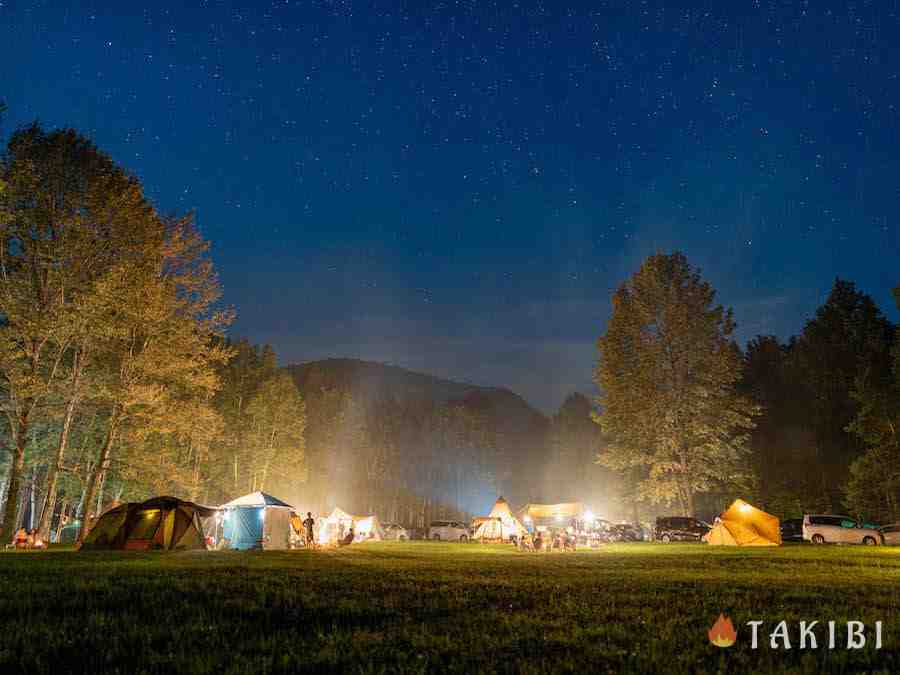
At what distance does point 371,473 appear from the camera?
9944 centimetres

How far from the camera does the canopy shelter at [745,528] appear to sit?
31844mm

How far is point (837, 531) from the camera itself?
35812 mm

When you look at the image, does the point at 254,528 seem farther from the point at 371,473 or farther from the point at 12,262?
the point at 371,473

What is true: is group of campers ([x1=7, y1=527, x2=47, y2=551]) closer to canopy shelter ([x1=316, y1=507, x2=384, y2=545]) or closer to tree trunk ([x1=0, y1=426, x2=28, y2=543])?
tree trunk ([x1=0, y1=426, x2=28, y2=543])

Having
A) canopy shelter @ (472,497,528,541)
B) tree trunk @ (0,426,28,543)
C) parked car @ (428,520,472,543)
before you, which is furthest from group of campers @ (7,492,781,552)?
parked car @ (428,520,472,543)

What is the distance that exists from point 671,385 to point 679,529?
1050cm

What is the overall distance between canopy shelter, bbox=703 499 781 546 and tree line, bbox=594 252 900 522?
448 cm

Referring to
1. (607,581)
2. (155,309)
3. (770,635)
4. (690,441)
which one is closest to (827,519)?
A: (690,441)

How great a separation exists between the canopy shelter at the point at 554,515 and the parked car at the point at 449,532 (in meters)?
6.21

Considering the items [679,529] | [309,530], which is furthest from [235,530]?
[679,529]

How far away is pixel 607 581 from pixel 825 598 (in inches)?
144

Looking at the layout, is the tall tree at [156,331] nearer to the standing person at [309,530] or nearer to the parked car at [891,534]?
the standing person at [309,530]

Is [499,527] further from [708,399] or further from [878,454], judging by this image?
[878,454]

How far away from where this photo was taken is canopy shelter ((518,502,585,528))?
5181 cm
